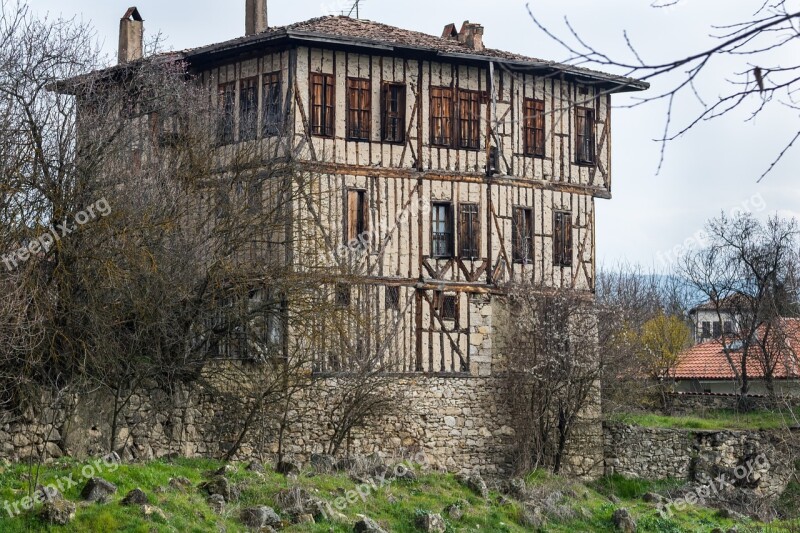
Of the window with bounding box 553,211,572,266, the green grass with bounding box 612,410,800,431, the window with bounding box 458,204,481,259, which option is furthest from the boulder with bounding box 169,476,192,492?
the green grass with bounding box 612,410,800,431

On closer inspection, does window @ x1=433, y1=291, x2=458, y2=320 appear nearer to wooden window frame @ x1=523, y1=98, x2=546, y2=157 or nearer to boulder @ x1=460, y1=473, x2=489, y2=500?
wooden window frame @ x1=523, y1=98, x2=546, y2=157

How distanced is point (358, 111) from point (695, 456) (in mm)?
11080

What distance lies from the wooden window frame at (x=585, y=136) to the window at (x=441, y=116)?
341 centimetres

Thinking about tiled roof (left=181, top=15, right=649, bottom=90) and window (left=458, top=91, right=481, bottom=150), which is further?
window (left=458, top=91, right=481, bottom=150)

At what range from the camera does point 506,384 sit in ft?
87.6

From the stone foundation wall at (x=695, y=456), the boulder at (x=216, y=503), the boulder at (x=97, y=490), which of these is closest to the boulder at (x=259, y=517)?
the boulder at (x=216, y=503)

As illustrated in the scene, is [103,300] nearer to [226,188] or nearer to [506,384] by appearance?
[226,188]

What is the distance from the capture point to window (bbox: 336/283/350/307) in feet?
77.2

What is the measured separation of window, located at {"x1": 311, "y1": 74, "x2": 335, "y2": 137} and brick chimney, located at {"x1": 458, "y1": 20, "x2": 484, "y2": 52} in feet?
12.8

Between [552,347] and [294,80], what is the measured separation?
26.7 ft

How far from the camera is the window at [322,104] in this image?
25.5m

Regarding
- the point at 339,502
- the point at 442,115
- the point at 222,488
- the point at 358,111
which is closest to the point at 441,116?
the point at 442,115

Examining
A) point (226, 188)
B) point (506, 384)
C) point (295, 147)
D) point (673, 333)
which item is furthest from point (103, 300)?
point (673, 333)

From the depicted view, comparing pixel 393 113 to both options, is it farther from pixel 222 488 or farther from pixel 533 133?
pixel 222 488
